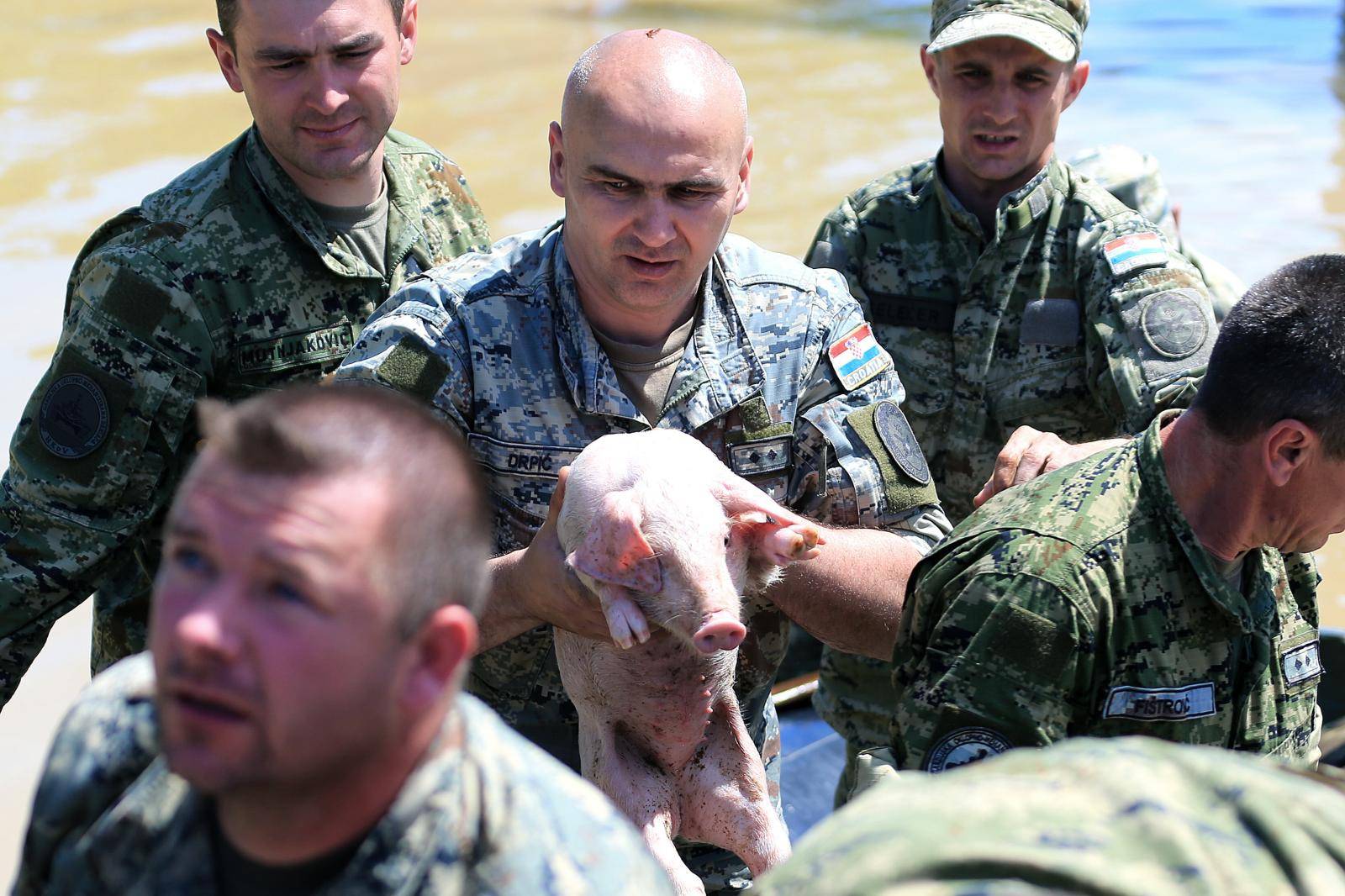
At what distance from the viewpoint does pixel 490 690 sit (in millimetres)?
3938

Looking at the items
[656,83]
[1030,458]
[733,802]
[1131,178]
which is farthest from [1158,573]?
[1131,178]

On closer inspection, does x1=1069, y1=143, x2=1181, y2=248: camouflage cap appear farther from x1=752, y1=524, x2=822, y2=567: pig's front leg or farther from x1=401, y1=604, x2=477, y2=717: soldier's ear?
x1=401, y1=604, x2=477, y2=717: soldier's ear

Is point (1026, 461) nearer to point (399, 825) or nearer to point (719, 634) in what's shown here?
point (719, 634)

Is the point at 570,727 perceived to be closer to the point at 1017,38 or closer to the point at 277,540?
the point at 277,540

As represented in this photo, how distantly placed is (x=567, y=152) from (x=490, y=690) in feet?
4.71

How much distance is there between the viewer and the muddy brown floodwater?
1354 centimetres

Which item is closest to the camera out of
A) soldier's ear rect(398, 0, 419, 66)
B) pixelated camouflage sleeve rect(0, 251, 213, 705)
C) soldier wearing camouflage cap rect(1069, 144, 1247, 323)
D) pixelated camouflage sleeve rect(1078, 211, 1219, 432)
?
pixelated camouflage sleeve rect(0, 251, 213, 705)

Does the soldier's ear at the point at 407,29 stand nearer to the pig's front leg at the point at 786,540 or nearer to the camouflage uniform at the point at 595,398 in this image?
the camouflage uniform at the point at 595,398

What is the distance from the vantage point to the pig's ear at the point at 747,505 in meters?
3.50

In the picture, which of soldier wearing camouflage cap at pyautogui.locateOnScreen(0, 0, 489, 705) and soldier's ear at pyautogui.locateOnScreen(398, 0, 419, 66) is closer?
soldier wearing camouflage cap at pyautogui.locateOnScreen(0, 0, 489, 705)

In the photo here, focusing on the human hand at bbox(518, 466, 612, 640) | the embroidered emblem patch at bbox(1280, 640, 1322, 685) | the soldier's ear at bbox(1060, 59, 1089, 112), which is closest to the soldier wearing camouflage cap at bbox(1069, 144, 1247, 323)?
the soldier's ear at bbox(1060, 59, 1089, 112)

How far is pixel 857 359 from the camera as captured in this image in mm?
3973

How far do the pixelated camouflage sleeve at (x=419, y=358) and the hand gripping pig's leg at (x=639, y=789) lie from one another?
0.86 meters

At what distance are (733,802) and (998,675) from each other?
794mm
